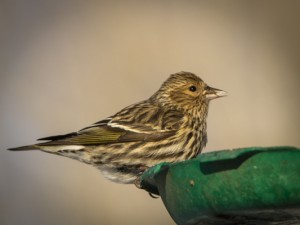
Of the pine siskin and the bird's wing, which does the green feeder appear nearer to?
the pine siskin

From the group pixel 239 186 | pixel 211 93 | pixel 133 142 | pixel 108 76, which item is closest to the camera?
pixel 239 186

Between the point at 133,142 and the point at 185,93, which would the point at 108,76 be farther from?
the point at 133,142

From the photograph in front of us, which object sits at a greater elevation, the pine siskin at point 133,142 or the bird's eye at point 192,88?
the bird's eye at point 192,88

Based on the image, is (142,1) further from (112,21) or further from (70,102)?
(70,102)

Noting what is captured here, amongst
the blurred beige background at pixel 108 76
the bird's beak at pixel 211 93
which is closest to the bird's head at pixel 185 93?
the bird's beak at pixel 211 93

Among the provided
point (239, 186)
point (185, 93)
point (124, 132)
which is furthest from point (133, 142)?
point (239, 186)

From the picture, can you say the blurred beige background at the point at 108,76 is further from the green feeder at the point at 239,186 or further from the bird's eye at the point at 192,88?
the green feeder at the point at 239,186
